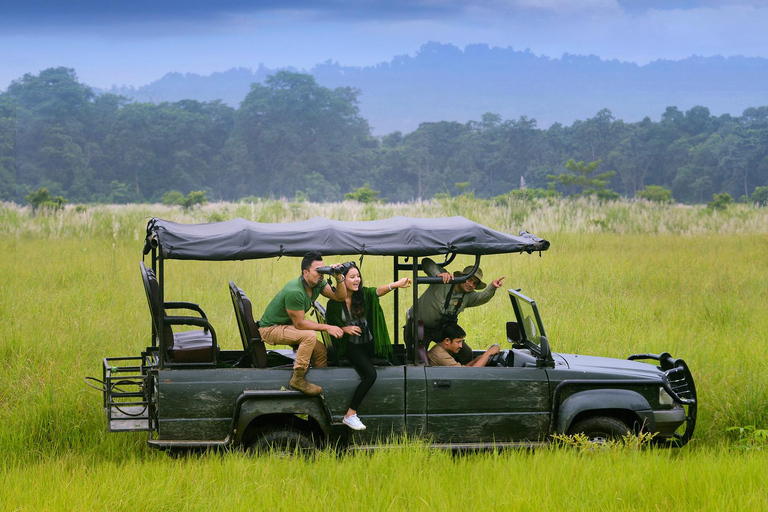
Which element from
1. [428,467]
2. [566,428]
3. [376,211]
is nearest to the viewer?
[428,467]

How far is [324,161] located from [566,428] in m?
78.0

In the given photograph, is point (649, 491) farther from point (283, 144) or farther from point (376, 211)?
point (283, 144)

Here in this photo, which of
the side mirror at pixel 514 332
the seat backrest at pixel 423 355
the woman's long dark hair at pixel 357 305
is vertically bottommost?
the seat backrest at pixel 423 355

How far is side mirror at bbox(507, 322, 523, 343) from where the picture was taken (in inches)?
326

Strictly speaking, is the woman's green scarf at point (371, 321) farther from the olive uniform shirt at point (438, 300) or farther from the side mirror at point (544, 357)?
the side mirror at point (544, 357)

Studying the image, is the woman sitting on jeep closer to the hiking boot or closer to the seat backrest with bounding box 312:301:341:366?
the seat backrest with bounding box 312:301:341:366

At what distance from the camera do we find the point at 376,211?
93.8 ft

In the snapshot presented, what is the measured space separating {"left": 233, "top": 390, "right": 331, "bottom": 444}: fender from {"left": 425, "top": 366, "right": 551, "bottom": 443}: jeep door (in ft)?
2.80

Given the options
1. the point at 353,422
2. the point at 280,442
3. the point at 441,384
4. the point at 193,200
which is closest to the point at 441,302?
the point at 441,384

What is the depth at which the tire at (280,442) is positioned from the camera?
7.06m

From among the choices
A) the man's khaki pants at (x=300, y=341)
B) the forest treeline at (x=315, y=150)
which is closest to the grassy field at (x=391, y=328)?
the man's khaki pants at (x=300, y=341)

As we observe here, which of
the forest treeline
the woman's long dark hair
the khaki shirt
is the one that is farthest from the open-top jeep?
the forest treeline

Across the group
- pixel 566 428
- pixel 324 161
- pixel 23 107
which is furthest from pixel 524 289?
pixel 23 107

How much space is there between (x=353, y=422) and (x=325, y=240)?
1.44m
